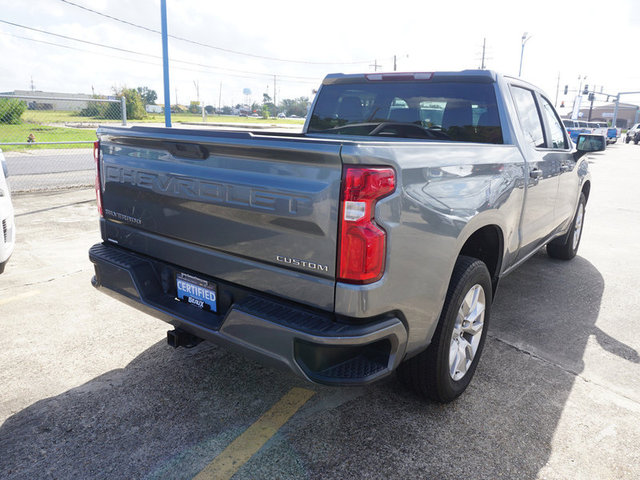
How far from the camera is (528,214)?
A: 374cm

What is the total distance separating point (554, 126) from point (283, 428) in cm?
387

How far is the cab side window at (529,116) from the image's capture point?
388 centimetres

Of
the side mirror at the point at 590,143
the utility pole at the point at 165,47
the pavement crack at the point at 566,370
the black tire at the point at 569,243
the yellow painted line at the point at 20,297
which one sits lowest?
the pavement crack at the point at 566,370

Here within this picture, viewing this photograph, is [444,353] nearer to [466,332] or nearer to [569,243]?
[466,332]

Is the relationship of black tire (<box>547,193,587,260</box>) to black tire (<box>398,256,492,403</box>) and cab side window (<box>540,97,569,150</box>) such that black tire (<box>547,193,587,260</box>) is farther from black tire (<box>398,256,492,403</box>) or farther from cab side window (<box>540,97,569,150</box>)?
black tire (<box>398,256,492,403</box>)

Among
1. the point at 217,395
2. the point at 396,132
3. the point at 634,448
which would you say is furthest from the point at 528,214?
the point at 217,395

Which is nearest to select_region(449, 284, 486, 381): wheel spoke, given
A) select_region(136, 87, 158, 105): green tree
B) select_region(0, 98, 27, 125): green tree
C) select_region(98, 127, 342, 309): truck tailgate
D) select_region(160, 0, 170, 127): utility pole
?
select_region(98, 127, 342, 309): truck tailgate

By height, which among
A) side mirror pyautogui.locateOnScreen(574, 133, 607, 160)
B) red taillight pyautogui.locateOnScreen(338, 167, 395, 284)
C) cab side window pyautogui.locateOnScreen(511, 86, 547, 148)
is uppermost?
cab side window pyautogui.locateOnScreen(511, 86, 547, 148)

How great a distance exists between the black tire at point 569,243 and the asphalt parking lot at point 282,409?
4.91 feet

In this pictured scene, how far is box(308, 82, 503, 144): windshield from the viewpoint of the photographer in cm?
363

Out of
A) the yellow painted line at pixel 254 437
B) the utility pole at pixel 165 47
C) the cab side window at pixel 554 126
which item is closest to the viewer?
the yellow painted line at pixel 254 437

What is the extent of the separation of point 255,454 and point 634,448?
198 cm

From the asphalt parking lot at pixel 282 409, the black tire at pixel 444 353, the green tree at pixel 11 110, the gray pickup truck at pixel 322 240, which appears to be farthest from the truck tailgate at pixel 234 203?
the green tree at pixel 11 110

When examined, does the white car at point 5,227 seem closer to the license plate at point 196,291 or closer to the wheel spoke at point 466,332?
the license plate at point 196,291
